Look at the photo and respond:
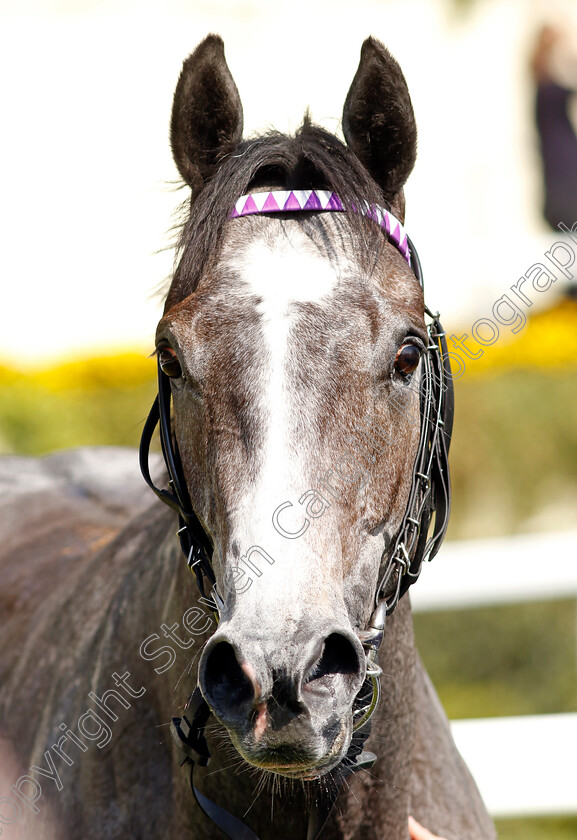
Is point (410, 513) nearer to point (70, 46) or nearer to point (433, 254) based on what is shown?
point (433, 254)

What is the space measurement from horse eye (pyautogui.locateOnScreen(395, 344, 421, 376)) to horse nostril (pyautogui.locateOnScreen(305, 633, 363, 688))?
667 millimetres

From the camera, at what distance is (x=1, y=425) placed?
8398 millimetres

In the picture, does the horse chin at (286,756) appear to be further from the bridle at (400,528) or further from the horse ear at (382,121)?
the horse ear at (382,121)

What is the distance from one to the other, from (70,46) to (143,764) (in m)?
13.9

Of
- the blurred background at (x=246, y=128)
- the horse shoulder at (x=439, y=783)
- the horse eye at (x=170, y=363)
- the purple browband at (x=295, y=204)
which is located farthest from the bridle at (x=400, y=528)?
the blurred background at (x=246, y=128)

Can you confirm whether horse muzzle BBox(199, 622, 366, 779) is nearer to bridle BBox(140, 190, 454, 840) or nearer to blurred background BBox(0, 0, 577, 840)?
bridle BBox(140, 190, 454, 840)

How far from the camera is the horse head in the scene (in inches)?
72.9

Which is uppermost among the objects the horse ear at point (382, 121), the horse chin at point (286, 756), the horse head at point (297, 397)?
the horse ear at point (382, 121)

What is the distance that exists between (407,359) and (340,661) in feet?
2.37

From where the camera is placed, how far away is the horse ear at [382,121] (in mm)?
2432

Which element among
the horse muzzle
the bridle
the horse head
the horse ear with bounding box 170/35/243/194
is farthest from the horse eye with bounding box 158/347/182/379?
the horse muzzle

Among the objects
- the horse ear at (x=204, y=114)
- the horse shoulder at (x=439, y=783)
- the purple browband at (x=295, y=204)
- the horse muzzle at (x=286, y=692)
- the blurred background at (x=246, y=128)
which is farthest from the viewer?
the blurred background at (x=246, y=128)

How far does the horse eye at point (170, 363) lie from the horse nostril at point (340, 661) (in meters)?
0.77

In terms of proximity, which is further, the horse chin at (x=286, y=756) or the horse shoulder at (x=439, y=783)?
the horse shoulder at (x=439, y=783)
